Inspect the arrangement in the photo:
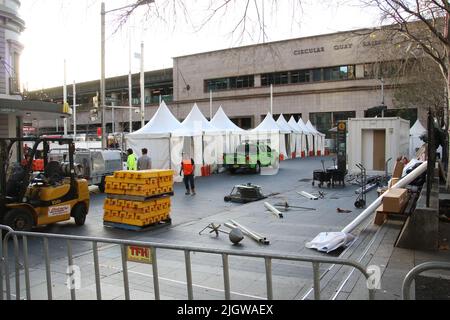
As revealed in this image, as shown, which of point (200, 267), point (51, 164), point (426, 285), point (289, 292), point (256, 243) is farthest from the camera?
point (51, 164)

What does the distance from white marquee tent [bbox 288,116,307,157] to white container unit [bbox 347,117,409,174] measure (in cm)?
1853

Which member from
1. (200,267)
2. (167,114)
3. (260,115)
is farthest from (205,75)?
(200,267)

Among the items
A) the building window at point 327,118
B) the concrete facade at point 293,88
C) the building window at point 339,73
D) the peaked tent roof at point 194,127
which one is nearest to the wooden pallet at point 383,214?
the peaked tent roof at point 194,127

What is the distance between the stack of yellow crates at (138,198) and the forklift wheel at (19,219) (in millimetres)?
1877

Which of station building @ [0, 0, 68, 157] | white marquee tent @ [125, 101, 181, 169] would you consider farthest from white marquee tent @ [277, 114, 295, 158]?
station building @ [0, 0, 68, 157]

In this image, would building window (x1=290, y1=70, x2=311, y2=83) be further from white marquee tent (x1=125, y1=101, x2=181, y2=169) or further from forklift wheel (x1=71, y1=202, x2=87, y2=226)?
forklift wheel (x1=71, y1=202, x2=87, y2=226)

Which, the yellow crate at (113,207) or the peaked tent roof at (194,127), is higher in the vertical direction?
the peaked tent roof at (194,127)

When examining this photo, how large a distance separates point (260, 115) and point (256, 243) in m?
50.5

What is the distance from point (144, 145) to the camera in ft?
73.6

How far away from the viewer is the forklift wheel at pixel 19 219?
891 cm

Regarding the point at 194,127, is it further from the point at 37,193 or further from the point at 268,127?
the point at 37,193

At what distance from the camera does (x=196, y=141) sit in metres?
23.1

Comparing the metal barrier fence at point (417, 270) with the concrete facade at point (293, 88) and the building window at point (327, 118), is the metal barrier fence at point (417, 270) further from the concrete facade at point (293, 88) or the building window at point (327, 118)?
the building window at point (327, 118)
